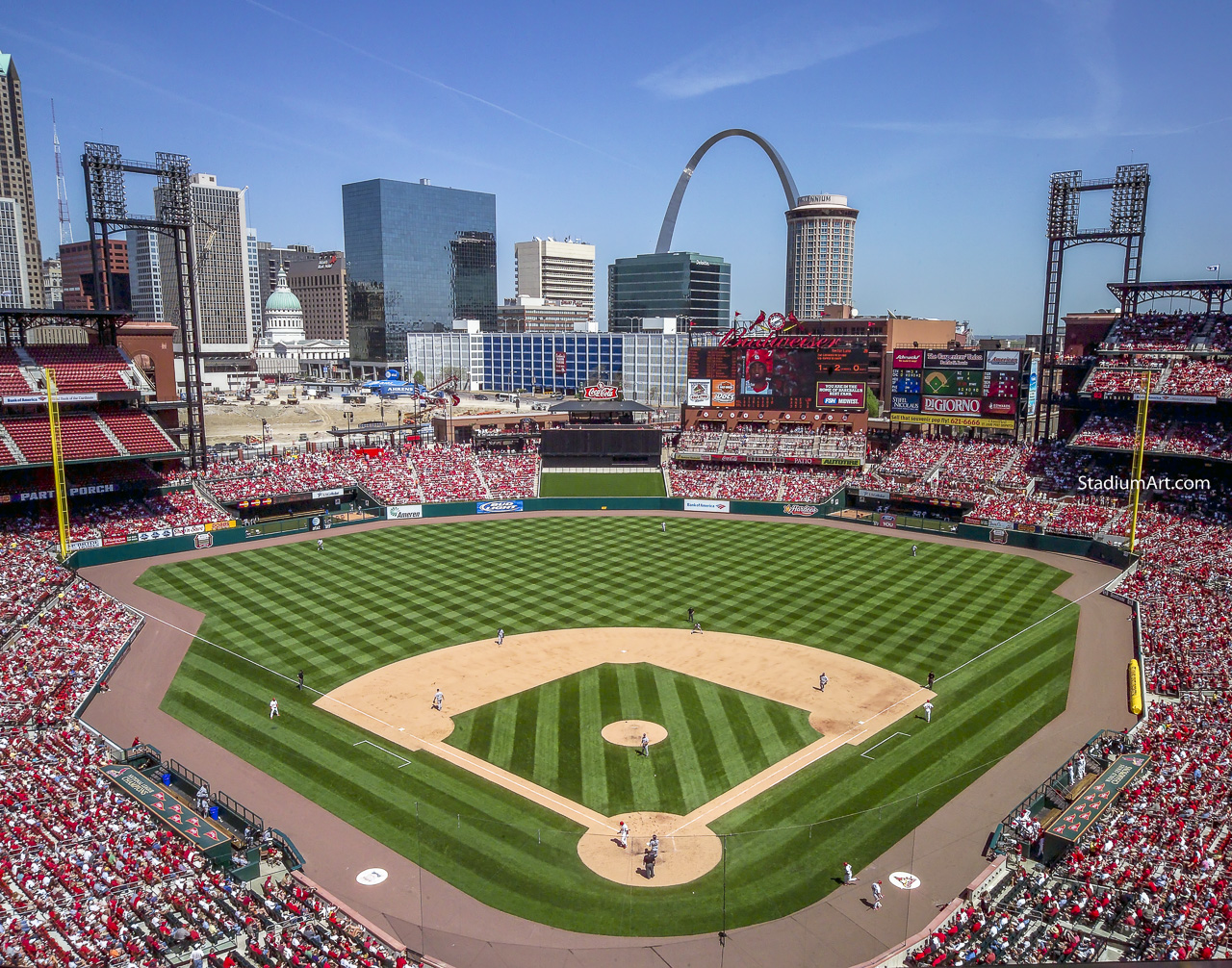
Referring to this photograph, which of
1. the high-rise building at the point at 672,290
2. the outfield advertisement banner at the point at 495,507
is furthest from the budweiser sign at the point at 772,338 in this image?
the high-rise building at the point at 672,290

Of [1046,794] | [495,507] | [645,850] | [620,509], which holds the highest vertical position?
[495,507]

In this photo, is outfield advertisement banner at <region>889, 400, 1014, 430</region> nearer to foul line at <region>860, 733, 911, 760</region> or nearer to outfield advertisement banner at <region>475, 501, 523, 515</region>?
outfield advertisement banner at <region>475, 501, 523, 515</region>

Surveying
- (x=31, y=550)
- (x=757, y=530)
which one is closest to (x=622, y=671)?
(x=757, y=530)

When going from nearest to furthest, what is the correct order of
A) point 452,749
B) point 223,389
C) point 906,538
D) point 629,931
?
point 629,931
point 452,749
point 906,538
point 223,389

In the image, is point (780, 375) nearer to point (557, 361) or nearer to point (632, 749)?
point (557, 361)

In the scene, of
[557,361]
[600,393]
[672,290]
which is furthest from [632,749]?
A: [672,290]

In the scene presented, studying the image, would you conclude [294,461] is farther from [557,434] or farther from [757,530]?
[757,530]
